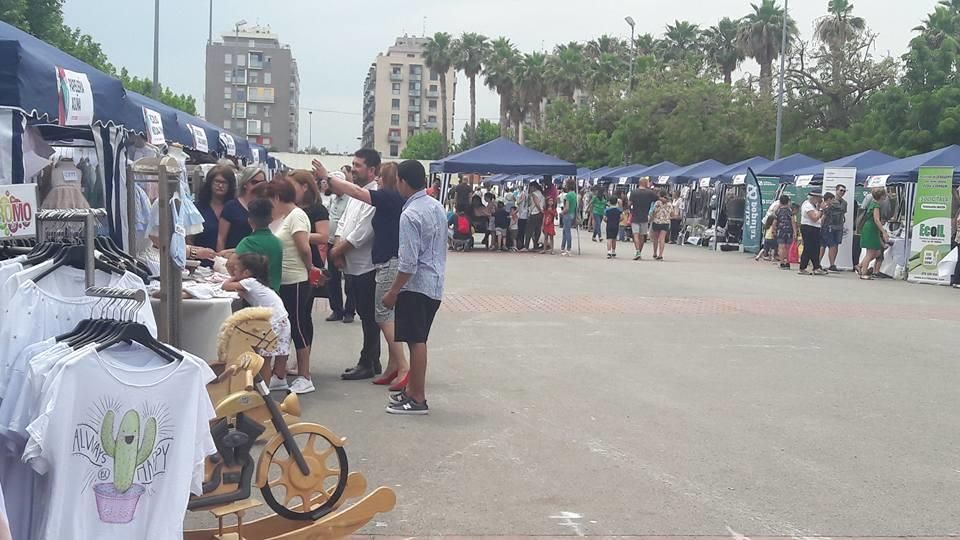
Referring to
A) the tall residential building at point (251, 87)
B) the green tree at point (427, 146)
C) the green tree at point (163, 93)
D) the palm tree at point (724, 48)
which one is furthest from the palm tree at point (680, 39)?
the tall residential building at point (251, 87)

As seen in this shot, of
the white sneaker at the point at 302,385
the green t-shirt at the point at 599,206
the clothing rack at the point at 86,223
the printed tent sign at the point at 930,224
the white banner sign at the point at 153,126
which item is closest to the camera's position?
the clothing rack at the point at 86,223

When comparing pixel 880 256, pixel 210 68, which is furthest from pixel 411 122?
pixel 880 256

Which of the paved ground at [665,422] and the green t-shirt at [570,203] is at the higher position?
the green t-shirt at [570,203]

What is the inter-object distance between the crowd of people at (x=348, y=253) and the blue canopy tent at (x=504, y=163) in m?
13.7

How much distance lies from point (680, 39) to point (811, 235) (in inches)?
2289

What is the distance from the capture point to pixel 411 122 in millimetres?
169625

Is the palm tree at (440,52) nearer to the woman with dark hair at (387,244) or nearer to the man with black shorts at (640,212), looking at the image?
the man with black shorts at (640,212)

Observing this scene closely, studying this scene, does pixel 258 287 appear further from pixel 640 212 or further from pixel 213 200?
pixel 640 212

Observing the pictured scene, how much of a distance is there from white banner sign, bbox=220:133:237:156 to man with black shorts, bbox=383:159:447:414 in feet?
26.6

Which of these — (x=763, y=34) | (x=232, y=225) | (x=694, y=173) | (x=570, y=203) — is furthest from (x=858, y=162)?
(x=763, y=34)

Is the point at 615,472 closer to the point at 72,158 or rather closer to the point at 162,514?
the point at 162,514

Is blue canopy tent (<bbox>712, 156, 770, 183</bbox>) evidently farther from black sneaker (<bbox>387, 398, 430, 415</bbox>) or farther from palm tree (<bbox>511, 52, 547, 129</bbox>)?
palm tree (<bbox>511, 52, 547, 129</bbox>)

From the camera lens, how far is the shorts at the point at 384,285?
8164 mm

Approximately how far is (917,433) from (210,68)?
15059 centimetres
